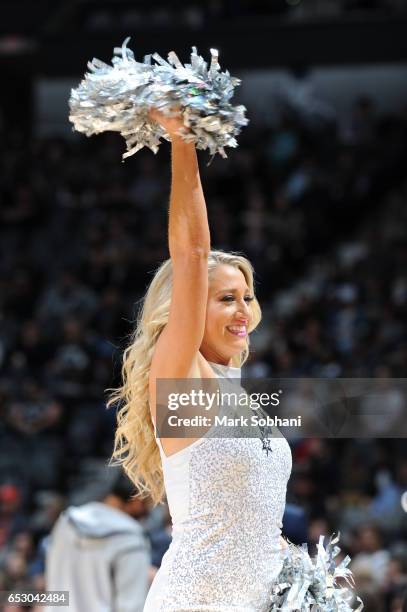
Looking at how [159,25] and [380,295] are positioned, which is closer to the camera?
[380,295]

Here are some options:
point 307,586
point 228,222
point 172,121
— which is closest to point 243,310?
point 172,121

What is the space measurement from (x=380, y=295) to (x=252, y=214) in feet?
5.91

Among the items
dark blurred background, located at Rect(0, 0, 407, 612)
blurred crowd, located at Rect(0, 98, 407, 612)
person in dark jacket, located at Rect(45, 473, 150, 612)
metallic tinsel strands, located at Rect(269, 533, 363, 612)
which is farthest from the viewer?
dark blurred background, located at Rect(0, 0, 407, 612)

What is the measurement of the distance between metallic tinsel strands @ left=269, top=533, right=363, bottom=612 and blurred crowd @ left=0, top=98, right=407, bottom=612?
309cm

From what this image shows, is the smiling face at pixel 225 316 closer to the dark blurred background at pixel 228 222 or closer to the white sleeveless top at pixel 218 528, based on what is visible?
the white sleeveless top at pixel 218 528

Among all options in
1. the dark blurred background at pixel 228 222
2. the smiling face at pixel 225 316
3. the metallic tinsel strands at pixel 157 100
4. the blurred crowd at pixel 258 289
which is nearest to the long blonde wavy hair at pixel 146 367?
the smiling face at pixel 225 316

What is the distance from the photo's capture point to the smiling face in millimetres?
2721

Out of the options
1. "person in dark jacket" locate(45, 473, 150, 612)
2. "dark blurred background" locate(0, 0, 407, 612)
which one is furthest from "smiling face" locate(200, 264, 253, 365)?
"dark blurred background" locate(0, 0, 407, 612)

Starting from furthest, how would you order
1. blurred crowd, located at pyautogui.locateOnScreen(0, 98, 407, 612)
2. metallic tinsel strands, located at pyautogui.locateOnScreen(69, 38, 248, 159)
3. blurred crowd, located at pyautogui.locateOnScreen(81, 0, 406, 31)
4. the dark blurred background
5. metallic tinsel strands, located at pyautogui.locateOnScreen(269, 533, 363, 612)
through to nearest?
1. blurred crowd, located at pyautogui.locateOnScreen(81, 0, 406, 31)
2. the dark blurred background
3. blurred crowd, located at pyautogui.locateOnScreen(0, 98, 407, 612)
4. metallic tinsel strands, located at pyautogui.locateOnScreen(269, 533, 363, 612)
5. metallic tinsel strands, located at pyautogui.locateOnScreen(69, 38, 248, 159)

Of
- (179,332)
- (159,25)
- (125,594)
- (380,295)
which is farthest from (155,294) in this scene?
(159,25)

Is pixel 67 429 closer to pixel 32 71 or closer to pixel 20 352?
pixel 20 352

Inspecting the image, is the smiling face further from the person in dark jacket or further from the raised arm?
the person in dark jacket

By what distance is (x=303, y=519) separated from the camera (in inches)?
156

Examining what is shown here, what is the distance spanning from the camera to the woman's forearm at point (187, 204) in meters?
2.48
